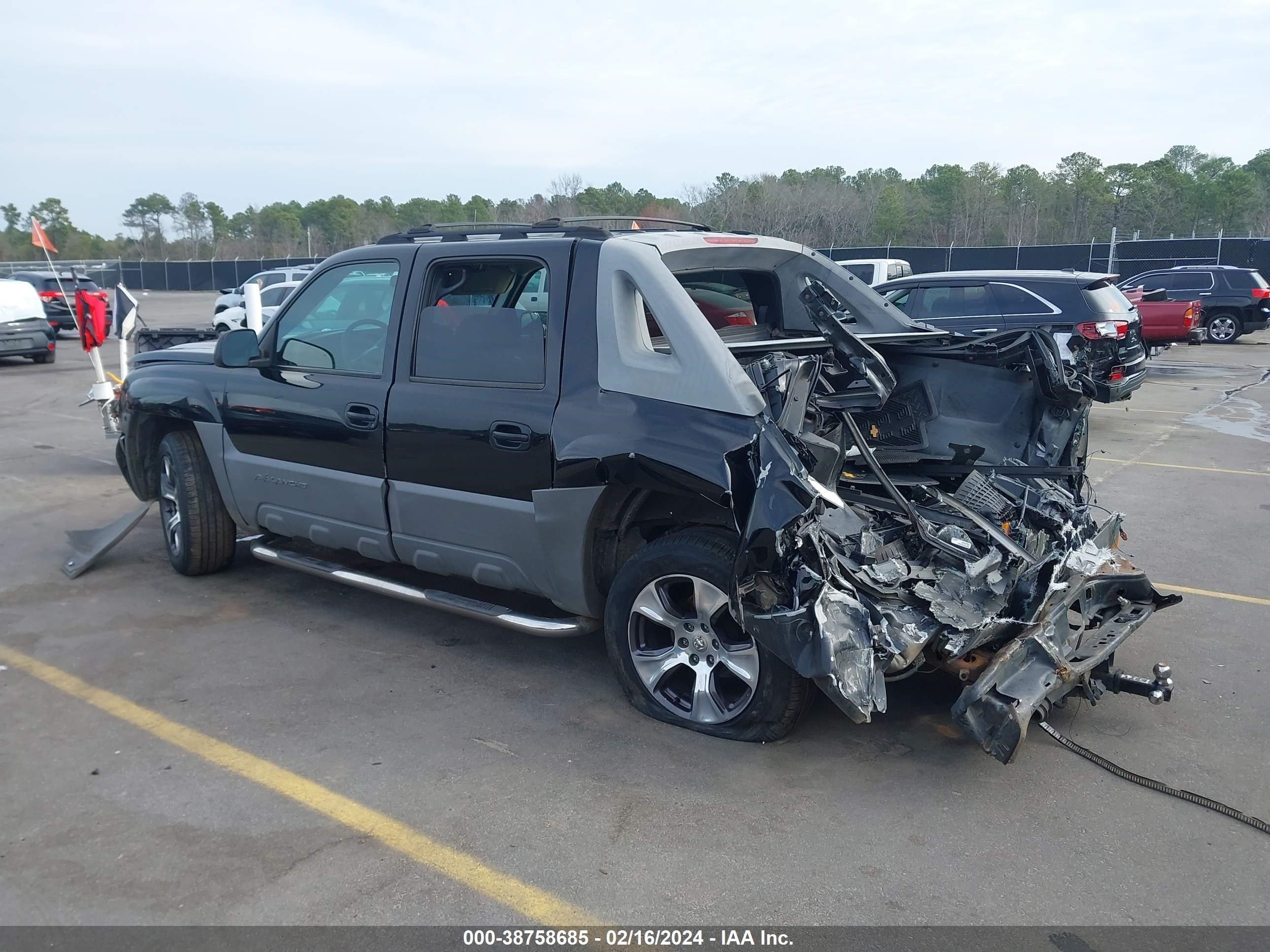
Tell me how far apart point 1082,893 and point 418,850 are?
6.84ft

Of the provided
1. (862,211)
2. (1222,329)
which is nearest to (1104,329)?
(1222,329)

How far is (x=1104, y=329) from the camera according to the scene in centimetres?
1107

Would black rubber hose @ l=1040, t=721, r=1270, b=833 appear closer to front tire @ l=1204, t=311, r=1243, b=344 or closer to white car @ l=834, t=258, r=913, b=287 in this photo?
white car @ l=834, t=258, r=913, b=287

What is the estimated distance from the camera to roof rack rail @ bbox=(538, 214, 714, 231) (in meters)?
4.75

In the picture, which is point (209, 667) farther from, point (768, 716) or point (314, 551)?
point (768, 716)

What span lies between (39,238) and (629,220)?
11.0m

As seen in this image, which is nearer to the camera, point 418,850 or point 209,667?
point 418,850

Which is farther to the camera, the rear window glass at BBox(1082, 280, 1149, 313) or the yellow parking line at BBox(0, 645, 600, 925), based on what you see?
the rear window glass at BBox(1082, 280, 1149, 313)

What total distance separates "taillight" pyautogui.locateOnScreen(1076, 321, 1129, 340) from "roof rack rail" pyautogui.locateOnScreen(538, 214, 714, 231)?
7402 millimetres

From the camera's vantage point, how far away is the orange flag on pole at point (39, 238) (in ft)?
41.2

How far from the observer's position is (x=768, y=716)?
383 cm

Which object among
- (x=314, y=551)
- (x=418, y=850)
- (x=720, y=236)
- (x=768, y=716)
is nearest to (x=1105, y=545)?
(x=768, y=716)

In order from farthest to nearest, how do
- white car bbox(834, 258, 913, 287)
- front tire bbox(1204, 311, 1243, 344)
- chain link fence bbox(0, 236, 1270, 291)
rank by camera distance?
chain link fence bbox(0, 236, 1270, 291), front tire bbox(1204, 311, 1243, 344), white car bbox(834, 258, 913, 287)

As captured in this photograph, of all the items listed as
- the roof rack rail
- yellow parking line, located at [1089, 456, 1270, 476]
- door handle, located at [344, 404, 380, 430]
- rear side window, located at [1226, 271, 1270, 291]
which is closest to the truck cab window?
door handle, located at [344, 404, 380, 430]
